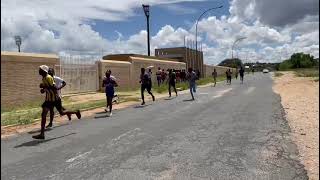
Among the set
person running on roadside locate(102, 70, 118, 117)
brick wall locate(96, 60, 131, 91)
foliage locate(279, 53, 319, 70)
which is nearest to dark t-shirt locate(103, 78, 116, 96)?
person running on roadside locate(102, 70, 118, 117)

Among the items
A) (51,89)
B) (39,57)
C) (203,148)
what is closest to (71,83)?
(39,57)

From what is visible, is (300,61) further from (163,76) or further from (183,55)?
(163,76)

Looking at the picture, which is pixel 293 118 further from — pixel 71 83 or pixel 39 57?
pixel 71 83

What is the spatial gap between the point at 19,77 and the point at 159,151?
15190mm

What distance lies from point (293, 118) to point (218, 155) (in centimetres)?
721

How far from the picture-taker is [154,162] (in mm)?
8320

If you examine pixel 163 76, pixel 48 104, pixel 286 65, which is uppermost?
pixel 286 65

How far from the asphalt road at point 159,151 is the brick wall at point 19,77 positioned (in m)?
8.14

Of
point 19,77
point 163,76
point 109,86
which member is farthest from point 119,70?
point 109,86

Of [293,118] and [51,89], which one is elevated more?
[51,89]

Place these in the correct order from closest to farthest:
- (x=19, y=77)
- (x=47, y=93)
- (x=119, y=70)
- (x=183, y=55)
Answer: (x=47, y=93), (x=19, y=77), (x=119, y=70), (x=183, y=55)

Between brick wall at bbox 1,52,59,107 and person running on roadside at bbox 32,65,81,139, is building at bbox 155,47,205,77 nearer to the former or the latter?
brick wall at bbox 1,52,59,107

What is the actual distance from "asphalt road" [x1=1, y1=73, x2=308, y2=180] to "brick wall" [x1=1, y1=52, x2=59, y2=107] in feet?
26.7

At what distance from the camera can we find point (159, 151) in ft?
30.8
